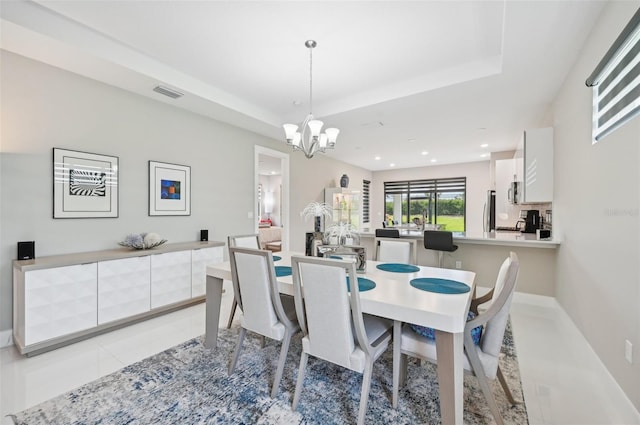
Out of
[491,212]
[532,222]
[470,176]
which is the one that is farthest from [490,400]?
[470,176]

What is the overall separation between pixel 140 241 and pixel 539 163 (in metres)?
4.93

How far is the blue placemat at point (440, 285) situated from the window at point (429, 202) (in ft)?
20.4

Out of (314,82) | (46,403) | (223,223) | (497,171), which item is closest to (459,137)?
(497,171)

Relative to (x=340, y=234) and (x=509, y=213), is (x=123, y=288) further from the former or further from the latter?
(x=509, y=213)

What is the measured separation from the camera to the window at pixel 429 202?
27.8 feet

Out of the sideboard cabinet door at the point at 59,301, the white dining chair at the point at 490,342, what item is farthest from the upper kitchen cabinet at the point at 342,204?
the white dining chair at the point at 490,342

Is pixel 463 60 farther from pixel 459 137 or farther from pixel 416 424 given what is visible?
pixel 416 424

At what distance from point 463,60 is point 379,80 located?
0.90m

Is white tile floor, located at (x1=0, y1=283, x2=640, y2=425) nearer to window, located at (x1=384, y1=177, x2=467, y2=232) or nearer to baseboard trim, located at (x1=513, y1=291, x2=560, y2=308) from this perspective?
baseboard trim, located at (x1=513, y1=291, x2=560, y2=308)

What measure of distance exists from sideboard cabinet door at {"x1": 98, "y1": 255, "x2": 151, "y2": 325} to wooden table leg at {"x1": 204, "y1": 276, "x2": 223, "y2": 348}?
1.06 metres

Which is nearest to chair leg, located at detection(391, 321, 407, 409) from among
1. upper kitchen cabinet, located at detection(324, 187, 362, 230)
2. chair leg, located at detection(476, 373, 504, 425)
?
chair leg, located at detection(476, 373, 504, 425)

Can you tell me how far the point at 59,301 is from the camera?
7.95 feet

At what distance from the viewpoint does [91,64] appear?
2.66 metres

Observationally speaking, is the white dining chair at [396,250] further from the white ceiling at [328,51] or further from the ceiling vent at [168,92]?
the ceiling vent at [168,92]
